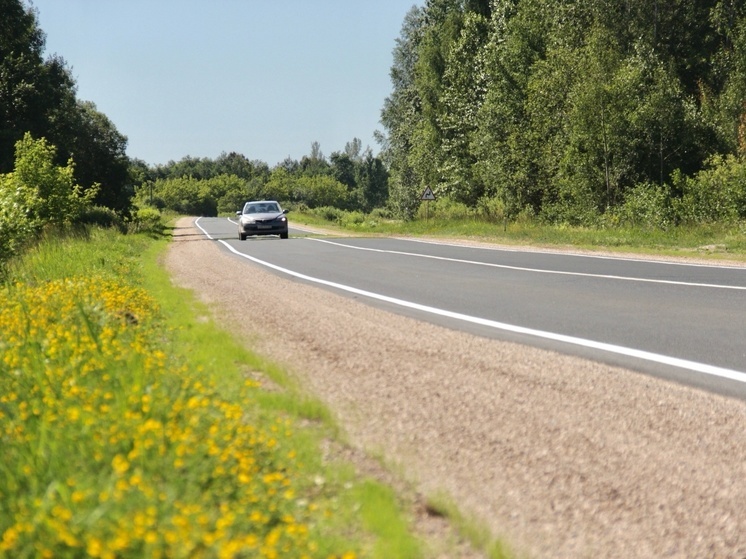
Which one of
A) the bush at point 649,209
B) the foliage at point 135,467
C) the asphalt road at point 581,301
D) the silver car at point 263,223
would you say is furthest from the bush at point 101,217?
the foliage at point 135,467

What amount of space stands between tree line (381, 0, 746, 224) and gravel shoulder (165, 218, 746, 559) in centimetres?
2353

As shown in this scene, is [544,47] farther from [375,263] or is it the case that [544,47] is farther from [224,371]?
[224,371]

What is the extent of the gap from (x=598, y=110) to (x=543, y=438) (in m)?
33.3

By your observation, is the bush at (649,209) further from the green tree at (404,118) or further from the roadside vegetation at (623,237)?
the green tree at (404,118)

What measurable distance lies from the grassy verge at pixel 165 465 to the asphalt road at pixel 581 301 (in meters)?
3.22

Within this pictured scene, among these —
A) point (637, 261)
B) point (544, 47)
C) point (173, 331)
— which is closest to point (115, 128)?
point (544, 47)

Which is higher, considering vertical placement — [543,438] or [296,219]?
[543,438]

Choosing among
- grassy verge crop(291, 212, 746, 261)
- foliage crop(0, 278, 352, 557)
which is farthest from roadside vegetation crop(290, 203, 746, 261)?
foliage crop(0, 278, 352, 557)

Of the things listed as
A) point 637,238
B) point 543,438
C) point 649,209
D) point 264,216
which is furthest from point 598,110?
point 543,438

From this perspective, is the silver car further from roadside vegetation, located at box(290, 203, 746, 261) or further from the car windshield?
roadside vegetation, located at box(290, 203, 746, 261)

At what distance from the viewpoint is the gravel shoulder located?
4.14 meters

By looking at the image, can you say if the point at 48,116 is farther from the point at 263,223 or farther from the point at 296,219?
the point at 296,219

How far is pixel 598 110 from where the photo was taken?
120 ft

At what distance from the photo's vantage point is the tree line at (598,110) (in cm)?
3628
